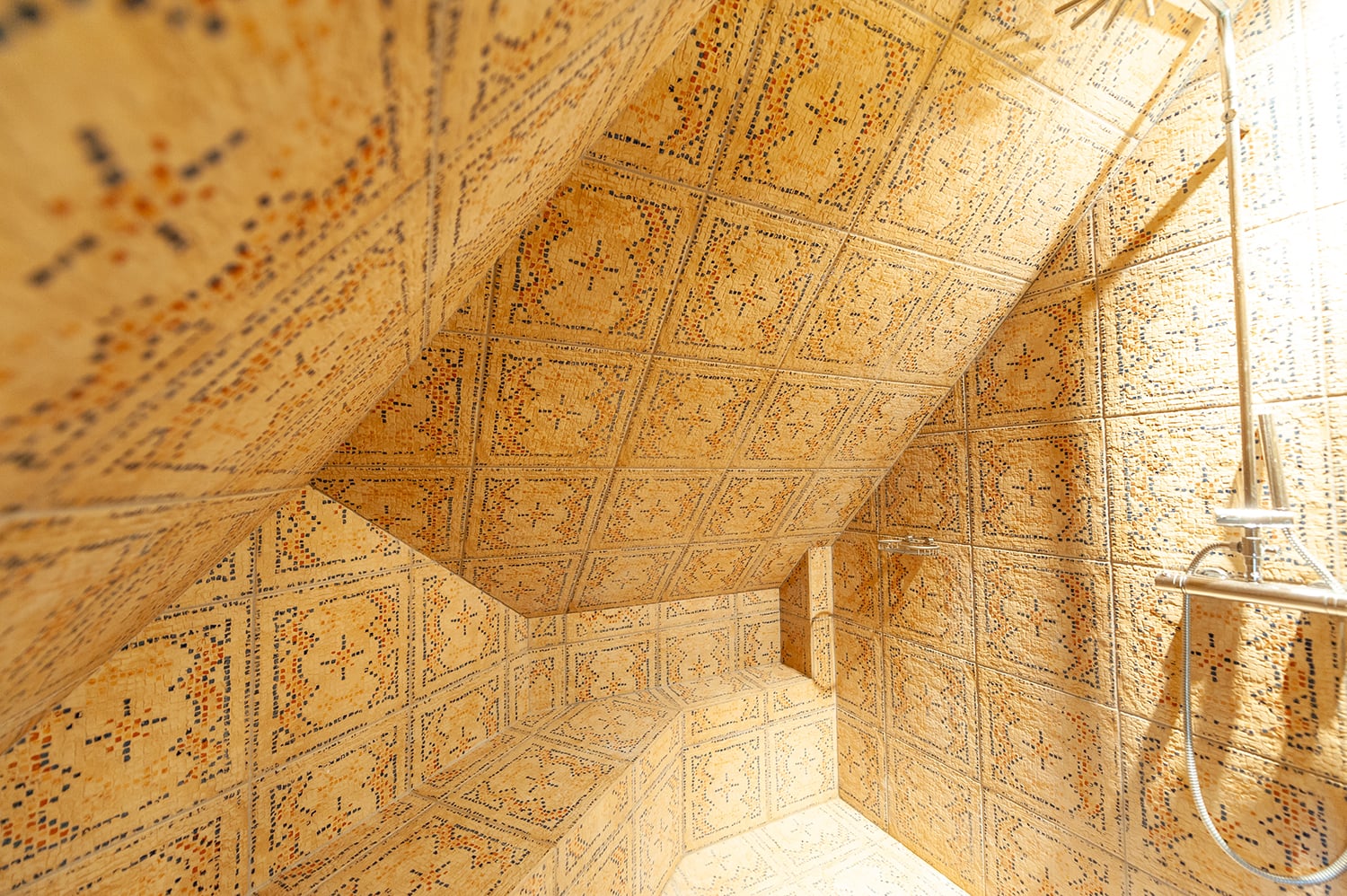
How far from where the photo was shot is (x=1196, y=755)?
1.49 metres

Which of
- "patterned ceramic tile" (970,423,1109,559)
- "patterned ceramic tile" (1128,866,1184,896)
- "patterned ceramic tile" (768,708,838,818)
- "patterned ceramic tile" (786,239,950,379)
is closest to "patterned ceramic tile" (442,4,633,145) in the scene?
"patterned ceramic tile" (786,239,950,379)

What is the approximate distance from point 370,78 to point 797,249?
1306mm

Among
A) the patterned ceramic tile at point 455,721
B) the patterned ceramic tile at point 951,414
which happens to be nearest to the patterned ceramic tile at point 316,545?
the patterned ceramic tile at point 455,721

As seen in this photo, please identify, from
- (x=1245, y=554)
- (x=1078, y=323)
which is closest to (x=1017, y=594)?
(x=1245, y=554)

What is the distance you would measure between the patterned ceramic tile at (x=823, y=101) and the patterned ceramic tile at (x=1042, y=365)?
0.95 meters

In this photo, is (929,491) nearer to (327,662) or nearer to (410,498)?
(410,498)

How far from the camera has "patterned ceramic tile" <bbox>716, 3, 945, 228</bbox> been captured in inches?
44.9

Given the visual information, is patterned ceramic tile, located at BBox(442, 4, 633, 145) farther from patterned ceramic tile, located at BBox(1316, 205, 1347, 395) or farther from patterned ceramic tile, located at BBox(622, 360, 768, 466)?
patterned ceramic tile, located at BBox(1316, 205, 1347, 395)

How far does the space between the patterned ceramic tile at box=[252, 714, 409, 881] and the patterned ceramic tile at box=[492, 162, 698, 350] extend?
50.7 inches

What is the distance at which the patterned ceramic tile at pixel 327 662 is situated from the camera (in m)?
1.35

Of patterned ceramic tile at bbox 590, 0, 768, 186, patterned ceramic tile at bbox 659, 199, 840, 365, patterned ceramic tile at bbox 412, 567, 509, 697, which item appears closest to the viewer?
patterned ceramic tile at bbox 590, 0, 768, 186

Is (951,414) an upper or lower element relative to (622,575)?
upper

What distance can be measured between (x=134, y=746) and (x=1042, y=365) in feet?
8.83

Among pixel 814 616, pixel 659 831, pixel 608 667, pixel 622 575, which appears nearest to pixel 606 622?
pixel 608 667
